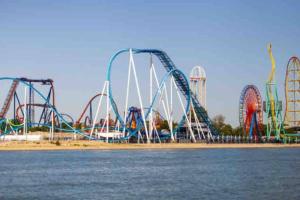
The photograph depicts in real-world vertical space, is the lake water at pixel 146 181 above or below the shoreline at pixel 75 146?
below

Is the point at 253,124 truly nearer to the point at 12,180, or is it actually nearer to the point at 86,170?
the point at 86,170

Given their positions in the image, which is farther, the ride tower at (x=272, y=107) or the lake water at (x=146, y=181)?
the ride tower at (x=272, y=107)

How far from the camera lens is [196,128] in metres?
105

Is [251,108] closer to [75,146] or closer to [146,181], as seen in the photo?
[75,146]

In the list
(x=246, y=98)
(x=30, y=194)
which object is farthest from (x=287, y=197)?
(x=246, y=98)

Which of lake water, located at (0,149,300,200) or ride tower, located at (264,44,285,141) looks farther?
ride tower, located at (264,44,285,141)

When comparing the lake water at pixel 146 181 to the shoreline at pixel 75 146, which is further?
the shoreline at pixel 75 146

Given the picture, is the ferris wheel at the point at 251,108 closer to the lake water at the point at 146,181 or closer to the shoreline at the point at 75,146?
the shoreline at the point at 75,146

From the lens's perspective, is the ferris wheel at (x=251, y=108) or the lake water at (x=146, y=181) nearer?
the lake water at (x=146, y=181)

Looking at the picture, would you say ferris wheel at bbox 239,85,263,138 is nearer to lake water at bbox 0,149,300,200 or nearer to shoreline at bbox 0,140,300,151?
shoreline at bbox 0,140,300,151

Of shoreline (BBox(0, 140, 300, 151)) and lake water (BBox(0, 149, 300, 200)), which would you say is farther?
shoreline (BBox(0, 140, 300, 151))

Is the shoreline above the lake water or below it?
above

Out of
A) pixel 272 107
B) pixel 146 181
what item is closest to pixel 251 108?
pixel 272 107

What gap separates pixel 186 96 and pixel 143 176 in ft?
174
